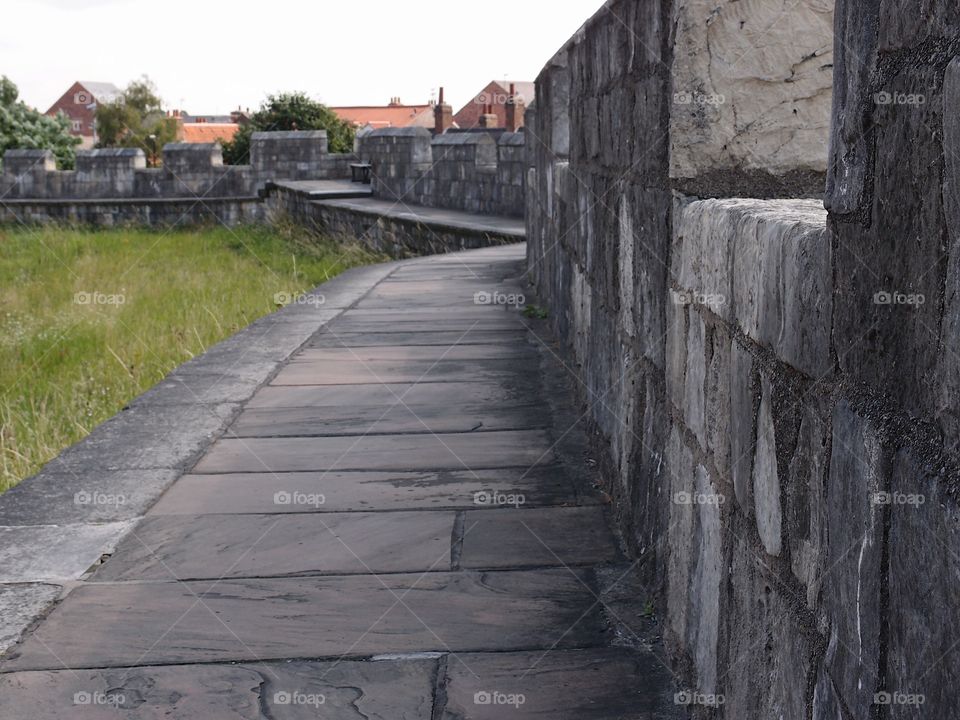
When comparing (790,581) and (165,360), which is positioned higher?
(790,581)

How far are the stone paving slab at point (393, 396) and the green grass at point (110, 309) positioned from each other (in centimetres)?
114

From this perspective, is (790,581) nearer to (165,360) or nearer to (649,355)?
(649,355)

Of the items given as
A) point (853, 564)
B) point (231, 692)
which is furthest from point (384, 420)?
point (853, 564)

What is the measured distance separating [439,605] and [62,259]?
1479cm

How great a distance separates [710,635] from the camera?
6.29 ft

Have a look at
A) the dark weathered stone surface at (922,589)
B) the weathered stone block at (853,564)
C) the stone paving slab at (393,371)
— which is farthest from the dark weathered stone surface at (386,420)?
the dark weathered stone surface at (922,589)

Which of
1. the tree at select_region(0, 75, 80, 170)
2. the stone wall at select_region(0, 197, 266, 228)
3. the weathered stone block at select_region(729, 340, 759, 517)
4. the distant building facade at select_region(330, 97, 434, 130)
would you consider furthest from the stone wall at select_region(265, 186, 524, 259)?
the distant building facade at select_region(330, 97, 434, 130)

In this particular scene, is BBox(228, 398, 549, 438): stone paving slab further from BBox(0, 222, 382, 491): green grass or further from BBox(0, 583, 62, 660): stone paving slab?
BBox(0, 583, 62, 660): stone paving slab

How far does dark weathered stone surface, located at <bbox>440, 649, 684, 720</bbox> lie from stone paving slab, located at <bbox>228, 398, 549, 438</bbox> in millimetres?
1812

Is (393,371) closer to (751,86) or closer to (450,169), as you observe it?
(751,86)

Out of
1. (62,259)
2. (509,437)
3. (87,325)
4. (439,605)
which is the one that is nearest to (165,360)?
(87,325)

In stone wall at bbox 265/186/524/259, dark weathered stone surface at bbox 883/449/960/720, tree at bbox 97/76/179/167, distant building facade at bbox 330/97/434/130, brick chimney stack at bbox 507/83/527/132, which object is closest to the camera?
dark weathered stone surface at bbox 883/449/960/720

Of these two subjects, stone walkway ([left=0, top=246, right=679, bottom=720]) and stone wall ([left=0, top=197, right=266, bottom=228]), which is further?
stone wall ([left=0, top=197, right=266, bottom=228])

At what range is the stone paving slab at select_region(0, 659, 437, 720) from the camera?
6.89 ft
